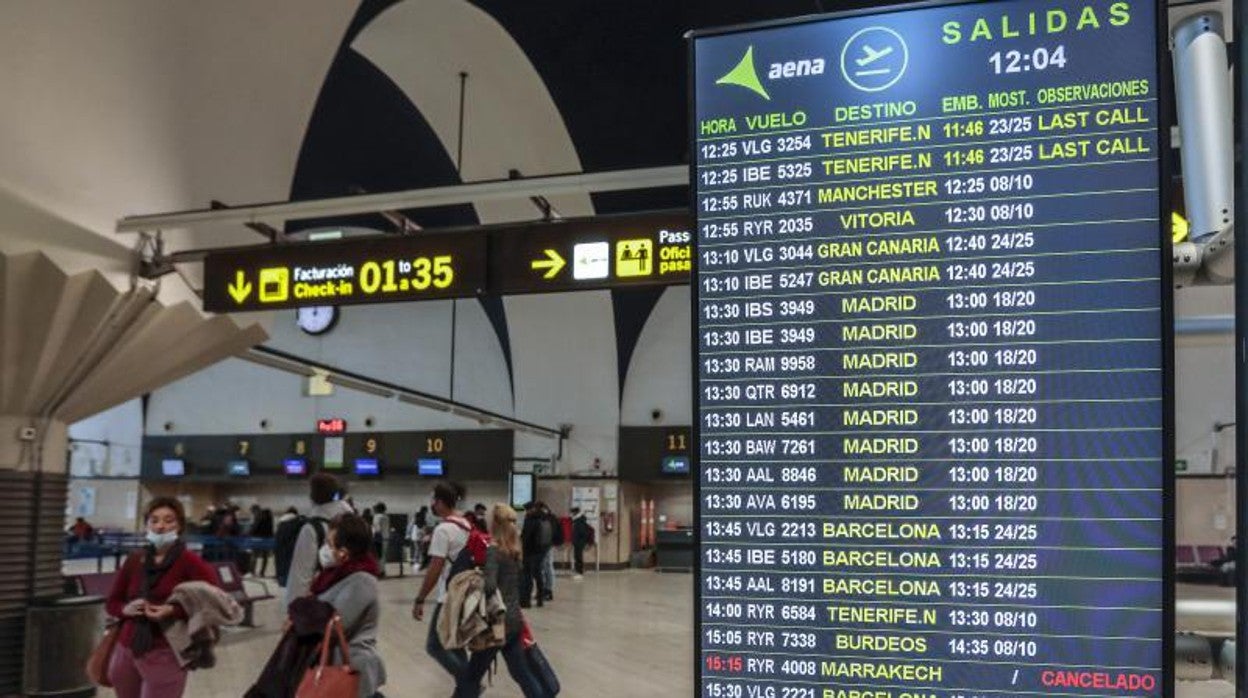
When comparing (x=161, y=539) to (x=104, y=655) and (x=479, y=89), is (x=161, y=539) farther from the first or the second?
(x=479, y=89)

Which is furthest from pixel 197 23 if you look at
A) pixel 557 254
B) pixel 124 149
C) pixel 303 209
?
pixel 557 254

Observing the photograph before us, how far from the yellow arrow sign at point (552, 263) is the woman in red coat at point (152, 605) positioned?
10.3 ft

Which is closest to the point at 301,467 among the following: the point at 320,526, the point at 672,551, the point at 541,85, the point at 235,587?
the point at 672,551

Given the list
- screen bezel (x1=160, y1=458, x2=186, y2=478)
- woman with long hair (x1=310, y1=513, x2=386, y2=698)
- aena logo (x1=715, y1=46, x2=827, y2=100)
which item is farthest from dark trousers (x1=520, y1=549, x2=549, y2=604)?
screen bezel (x1=160, y1=458, x2=186, y2=478)

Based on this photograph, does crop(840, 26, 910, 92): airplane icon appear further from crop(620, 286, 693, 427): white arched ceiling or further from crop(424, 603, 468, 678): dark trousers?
crop(620, 286, 693, 427): white arched ceiling

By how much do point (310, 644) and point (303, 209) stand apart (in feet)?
14.0

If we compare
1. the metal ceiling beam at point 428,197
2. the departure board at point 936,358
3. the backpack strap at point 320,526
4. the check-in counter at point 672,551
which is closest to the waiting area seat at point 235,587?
the backpack strap at point 320,526

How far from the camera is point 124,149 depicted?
29.2 feet

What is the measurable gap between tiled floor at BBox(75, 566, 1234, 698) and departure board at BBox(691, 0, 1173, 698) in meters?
1.78

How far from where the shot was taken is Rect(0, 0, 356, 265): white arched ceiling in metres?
7.98

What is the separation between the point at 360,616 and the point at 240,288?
4286mm

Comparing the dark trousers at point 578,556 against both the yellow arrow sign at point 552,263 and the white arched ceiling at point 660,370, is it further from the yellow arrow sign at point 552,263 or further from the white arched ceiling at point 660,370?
the yellow arrow sign at point 552,263

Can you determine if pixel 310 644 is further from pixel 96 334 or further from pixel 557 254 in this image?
pixel 96 334

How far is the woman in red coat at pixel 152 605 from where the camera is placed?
5.58 meters
